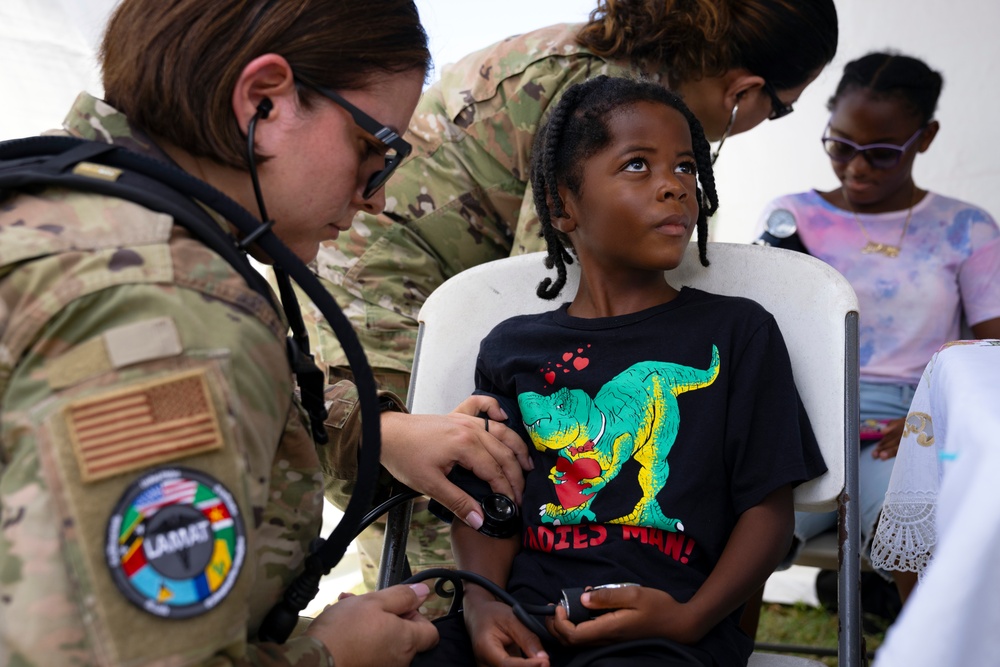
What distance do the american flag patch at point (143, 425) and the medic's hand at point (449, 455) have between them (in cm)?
67

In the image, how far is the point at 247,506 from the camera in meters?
0.85

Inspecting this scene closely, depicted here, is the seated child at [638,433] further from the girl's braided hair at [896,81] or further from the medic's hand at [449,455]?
the girl's braided hair at [896,81]

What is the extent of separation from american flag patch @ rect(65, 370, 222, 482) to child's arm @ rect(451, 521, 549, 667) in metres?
0.65

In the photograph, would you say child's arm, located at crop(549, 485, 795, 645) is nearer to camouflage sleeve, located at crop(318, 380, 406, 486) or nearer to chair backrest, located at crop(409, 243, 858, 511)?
chair backrest, located at crop(409, 243, 858, 511)

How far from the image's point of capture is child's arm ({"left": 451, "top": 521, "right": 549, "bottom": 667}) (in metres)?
1.33

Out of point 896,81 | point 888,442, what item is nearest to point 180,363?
point 888,442

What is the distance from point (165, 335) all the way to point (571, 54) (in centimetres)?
133

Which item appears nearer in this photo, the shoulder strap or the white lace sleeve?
the shoulder strap

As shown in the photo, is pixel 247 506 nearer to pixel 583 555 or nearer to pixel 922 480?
pixel 583 555

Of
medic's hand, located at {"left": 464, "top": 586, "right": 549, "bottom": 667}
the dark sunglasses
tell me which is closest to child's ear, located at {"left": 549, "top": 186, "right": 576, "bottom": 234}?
medic's hand, located at {"left": 464, "top": 586, "right": 549, "bottom": 667}

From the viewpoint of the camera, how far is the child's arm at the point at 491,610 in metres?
1.33

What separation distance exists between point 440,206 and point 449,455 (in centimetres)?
73

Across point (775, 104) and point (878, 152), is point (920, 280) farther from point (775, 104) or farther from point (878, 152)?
point (775, 104)

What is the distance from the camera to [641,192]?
63.6 inches
